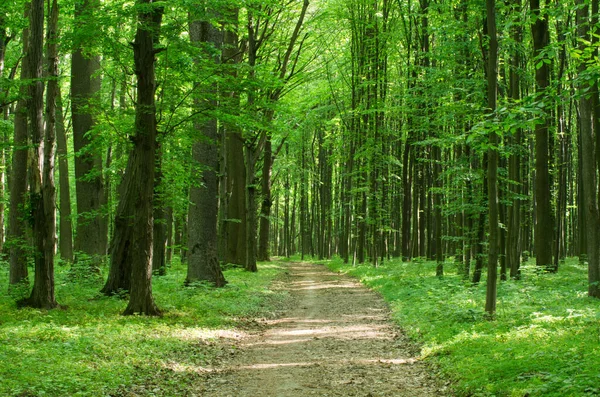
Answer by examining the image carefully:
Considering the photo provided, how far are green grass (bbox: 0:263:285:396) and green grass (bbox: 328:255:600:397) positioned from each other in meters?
3.84

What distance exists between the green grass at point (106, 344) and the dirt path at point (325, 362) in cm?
63

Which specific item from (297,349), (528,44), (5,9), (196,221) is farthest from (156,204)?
(528,44)

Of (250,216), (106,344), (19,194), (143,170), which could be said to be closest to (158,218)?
(19,194)

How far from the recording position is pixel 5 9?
11.4m

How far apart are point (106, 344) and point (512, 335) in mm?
6514

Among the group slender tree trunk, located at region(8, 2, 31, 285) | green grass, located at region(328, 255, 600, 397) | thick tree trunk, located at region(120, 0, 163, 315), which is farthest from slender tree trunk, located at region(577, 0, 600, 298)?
slender tree trunk, located at region(8, 2, 31, 285)

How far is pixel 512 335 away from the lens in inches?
322

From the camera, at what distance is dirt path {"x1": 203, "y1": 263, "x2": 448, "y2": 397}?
6785mm

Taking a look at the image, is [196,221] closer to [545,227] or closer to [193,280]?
[193,280]

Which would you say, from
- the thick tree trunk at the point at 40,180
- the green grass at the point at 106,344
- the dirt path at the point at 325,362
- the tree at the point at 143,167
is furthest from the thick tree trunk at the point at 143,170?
the dirt path at the point at 325,362

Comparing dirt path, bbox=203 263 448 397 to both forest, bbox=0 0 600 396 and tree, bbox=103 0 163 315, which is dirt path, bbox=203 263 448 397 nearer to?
forest, bbox=0 0 600 396

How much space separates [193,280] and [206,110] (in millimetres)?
6278

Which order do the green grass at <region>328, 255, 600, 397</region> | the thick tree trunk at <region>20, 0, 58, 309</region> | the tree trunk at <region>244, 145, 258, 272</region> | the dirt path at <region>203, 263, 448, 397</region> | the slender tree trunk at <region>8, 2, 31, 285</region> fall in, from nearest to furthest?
1. the green grass at <region>328, 255, 600, 397</region>
2. the dirt path at <region>203, 263, 448, 397</region>
3. the thick tree trunk at <region>20, 0, 58, 309</region>
4. the slender tree trunk at <region>8, 2, 31, 285</region>
5. the tree trunk at <region>244, 145, 258, 272</region>

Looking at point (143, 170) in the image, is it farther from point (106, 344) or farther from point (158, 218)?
point (158, 218)
